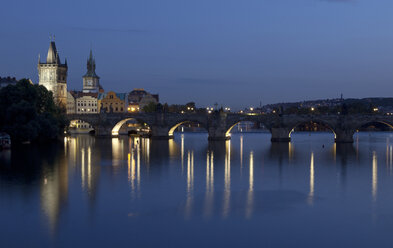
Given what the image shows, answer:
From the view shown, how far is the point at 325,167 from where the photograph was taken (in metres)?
44.3

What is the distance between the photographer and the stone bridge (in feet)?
260

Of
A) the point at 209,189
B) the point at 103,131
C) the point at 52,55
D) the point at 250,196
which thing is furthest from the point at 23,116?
the point at 52,55

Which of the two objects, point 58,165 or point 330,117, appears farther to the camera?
point 330,117

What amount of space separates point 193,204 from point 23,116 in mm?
42317

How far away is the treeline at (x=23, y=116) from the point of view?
2422 inches

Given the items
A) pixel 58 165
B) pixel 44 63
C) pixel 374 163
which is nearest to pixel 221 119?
pixel 374 163

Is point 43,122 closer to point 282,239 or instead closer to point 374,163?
point 374,163

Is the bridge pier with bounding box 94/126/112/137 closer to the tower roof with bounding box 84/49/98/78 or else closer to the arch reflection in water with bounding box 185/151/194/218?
the arch reflection in water with bounding box 185/151/194/218

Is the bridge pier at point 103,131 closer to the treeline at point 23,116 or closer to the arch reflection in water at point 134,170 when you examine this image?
the treeline at point 23,116

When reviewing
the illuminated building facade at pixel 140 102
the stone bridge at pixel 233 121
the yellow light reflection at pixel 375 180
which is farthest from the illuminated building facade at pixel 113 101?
the yellow light reflection at pixel 375 180

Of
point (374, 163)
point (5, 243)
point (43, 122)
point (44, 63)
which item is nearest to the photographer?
point (5, 243)

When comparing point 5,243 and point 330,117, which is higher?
point 330,117

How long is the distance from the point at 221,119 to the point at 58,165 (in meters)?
43.4

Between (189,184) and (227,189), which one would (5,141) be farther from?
(227,189)
